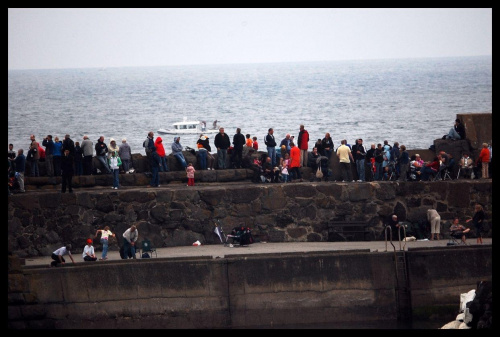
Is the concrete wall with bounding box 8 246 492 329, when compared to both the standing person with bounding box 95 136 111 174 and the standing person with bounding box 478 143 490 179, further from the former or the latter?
the standing person with bounding box 95 136 111 174

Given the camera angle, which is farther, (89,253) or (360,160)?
(360,160)

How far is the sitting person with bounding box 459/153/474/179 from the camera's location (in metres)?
31.0

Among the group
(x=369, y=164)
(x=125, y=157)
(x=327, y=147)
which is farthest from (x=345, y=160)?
(x=125, y=157)

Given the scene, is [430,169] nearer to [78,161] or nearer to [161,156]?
[161,156]

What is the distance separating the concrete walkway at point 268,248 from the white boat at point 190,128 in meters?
59.8

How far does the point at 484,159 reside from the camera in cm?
3086

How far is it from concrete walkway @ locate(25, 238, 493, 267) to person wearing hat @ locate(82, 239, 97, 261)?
30cm

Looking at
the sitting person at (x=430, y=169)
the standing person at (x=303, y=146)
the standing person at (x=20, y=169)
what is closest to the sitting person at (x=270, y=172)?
the standing person at (x=303, y=146)

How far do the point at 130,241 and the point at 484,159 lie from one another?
32.6 feet

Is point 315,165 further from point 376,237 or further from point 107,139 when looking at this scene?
point 107,139

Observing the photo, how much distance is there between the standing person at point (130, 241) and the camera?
27453 mm

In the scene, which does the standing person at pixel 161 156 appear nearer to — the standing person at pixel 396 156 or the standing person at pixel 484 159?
the standing person at pixel 396 156

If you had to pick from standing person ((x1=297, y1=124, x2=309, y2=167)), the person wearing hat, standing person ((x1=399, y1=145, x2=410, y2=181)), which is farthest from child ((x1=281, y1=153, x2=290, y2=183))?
the person wearing hat

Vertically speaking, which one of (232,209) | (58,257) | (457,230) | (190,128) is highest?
(190,128)
